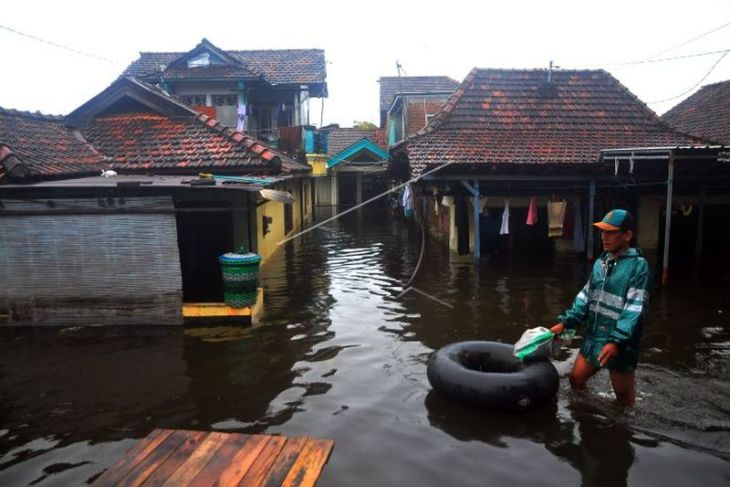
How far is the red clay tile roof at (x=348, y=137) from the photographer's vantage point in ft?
125

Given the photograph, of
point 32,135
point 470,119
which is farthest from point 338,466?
point 470,119

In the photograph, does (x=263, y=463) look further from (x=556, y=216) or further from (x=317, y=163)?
(x=317, y=163)

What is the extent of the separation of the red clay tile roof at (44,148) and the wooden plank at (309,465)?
860 centimetres

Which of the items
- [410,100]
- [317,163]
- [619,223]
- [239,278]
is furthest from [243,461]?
[410,100]

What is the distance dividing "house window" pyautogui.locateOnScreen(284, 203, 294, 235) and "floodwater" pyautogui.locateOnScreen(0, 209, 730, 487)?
381 inches

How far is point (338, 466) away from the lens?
205 inches

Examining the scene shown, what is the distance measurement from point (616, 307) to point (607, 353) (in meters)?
0.54

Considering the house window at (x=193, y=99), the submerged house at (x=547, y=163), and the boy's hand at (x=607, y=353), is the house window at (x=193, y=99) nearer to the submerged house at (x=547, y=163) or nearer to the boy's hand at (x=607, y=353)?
the submerged house at (x=547, y=163)

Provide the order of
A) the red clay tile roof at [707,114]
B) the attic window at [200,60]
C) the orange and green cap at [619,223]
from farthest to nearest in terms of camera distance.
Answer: the attic window at [200,60] → the red clay tile roof at [707,114] → the orange and green cap at [619,223]

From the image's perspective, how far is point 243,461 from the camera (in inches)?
148

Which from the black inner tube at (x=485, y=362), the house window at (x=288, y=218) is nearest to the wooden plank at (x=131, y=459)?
the black inner tube at (x=485, y=362)

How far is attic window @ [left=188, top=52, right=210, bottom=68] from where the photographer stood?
20.4m

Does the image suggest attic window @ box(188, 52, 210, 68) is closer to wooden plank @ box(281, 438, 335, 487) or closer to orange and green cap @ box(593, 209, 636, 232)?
orange and green cap @ box(593, 209, 636, 232)

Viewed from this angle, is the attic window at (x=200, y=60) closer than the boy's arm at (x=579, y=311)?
No
